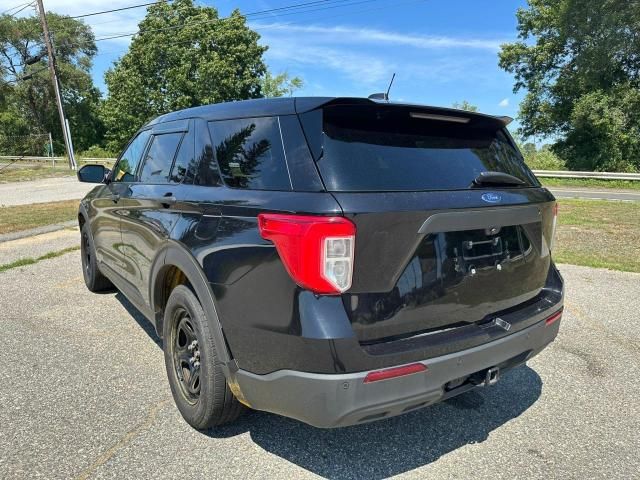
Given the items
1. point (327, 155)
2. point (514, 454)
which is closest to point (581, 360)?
point (514, 454)

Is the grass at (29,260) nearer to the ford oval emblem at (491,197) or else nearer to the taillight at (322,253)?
the taillight at (322,253)

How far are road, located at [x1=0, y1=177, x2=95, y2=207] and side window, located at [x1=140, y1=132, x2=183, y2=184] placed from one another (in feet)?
38.2

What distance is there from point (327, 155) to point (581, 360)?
284cm

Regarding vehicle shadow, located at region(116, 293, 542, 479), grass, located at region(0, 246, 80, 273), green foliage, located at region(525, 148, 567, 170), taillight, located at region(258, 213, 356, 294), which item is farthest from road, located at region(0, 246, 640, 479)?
green foliage, located at region(525, 148, 567, 170)

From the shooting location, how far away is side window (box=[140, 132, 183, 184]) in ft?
10.4

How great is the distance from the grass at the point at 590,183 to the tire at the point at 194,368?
21.8 m

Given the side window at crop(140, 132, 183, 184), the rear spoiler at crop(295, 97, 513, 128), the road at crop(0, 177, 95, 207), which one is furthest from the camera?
the road at crop(0, 177, 95, 207)

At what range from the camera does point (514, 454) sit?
2.46 meters

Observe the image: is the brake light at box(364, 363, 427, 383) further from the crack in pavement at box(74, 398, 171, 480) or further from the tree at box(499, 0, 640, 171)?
the tree at box(499, 0, 640, 171)

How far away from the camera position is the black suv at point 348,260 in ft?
6.17

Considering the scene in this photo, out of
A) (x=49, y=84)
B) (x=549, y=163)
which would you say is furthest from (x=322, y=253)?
(x=49, y=84)

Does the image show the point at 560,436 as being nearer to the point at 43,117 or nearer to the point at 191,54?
the point at 191,54

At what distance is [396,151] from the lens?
7.36 feet

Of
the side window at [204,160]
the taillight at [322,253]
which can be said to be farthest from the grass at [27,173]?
the taillight at [322,253]
